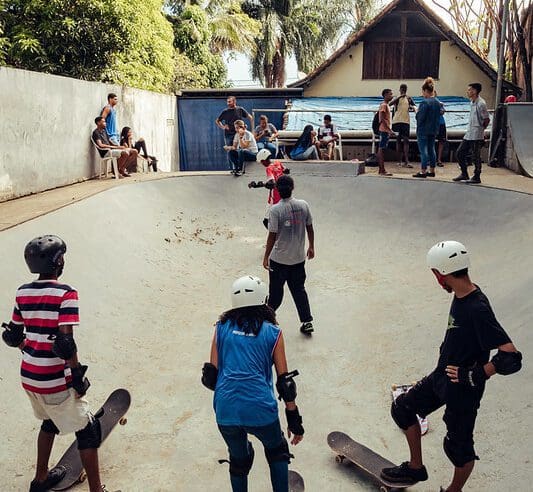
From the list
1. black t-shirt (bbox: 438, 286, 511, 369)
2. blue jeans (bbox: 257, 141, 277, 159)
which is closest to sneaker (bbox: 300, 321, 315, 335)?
black t-shirt (bbox: 438, 286, 511, 369)

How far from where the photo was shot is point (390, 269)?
815 cm

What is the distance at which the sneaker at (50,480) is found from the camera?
3.27 m

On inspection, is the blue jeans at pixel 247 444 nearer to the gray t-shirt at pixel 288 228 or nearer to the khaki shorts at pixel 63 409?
the khaki shorts at pixel 63 409

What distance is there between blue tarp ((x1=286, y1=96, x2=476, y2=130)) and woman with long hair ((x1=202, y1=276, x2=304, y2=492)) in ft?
38.9

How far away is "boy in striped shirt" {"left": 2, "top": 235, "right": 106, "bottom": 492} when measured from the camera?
2889 mm

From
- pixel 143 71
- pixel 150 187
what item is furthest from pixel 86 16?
pixel 150 187

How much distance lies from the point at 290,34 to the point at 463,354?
31.8 metres

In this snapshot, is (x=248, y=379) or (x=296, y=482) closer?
(x=248, y=379)

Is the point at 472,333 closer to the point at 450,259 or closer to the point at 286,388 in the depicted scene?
the point at 450,259

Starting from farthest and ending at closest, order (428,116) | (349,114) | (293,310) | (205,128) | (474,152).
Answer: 1. (205,128)
2. (349,114)
3. (428,116)
4. (474,152)
5. (293,310)

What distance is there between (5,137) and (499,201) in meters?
8.20

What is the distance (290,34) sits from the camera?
31.7m

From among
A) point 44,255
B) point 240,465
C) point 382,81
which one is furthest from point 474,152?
point 382,81

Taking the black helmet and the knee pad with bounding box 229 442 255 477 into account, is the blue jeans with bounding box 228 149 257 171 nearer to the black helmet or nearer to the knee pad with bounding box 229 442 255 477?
the black helmet
